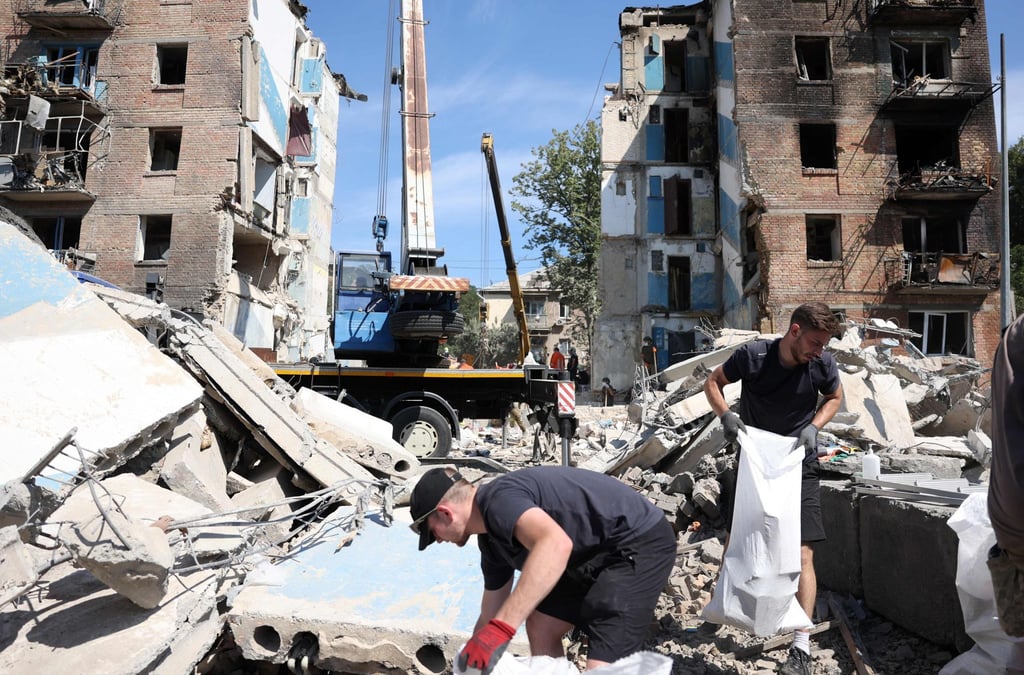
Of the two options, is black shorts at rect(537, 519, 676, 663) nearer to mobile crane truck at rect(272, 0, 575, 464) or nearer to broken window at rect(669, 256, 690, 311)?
mobile crane truck at rect(272, 0, 575, 464)

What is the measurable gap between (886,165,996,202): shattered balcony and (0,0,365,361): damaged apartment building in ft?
61.0

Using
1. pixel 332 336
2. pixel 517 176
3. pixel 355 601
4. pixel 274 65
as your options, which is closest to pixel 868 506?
pixel 355 601

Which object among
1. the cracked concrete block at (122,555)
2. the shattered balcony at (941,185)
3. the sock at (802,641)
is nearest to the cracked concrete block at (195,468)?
the cracked concrete block at (122,555)

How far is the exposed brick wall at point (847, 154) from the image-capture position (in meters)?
19.1

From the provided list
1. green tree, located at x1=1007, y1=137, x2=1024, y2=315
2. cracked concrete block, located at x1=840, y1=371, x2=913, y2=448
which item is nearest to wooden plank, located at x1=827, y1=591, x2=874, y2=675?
cracked concrete block, located at x1=840, y1=371, x2=913, y2=448

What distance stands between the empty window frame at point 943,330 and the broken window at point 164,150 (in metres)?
22.0

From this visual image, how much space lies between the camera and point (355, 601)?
11.1 ft

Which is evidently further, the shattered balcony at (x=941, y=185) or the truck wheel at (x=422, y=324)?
the shattered balcony at (x=941, y=185)

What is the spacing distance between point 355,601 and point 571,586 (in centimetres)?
162

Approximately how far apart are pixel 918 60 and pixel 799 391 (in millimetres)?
22648

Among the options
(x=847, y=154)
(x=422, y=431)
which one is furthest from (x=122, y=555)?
(x=847, y=154)

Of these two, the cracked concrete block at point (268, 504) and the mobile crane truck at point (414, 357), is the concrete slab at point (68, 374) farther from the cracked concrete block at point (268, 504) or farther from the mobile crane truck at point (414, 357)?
the mobile crane truck at point (414, 357)

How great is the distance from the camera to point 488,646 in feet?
5.74

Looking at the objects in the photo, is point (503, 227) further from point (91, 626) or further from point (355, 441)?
point (91, 626)
